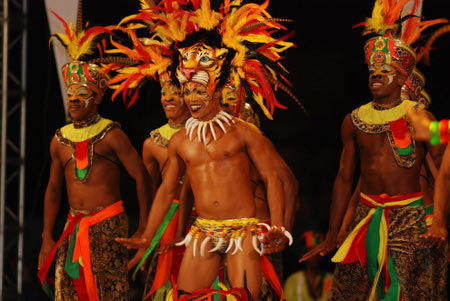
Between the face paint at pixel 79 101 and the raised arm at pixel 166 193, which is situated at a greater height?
the face paint at pixel 79 101

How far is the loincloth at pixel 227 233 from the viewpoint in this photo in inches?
170

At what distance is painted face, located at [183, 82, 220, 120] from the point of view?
448 centimetres

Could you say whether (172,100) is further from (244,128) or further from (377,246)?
(377,246)

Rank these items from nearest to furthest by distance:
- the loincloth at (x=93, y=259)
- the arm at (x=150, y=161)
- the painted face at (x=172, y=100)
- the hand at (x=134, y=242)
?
1. the hand at (x=134, y=242)
2. the loincloth at (x=93, y=259)
3. the painted face at (x=172, y=100)
4. the arm at (x=150, y=161)

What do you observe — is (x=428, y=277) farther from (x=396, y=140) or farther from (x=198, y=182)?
(x=198, y=182)

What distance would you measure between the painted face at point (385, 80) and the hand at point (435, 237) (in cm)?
92

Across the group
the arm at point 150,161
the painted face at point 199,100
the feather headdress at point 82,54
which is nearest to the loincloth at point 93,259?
the arm at point 150,161

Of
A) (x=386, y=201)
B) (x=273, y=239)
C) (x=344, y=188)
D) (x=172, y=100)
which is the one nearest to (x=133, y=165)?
(x=172, y=100)

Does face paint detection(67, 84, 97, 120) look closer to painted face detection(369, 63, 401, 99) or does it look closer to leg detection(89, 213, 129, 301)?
leg detection(89, 213, 129, 301)

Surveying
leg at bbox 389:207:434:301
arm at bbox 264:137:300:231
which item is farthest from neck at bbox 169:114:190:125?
leg at bbox 389:207:434:301

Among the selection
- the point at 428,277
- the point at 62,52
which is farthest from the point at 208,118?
the point at 62,52

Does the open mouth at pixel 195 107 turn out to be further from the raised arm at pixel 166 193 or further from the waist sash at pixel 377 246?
the waist sash at pixel 377 246

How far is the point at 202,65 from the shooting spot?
14.8 ft

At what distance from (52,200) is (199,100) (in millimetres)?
1742
